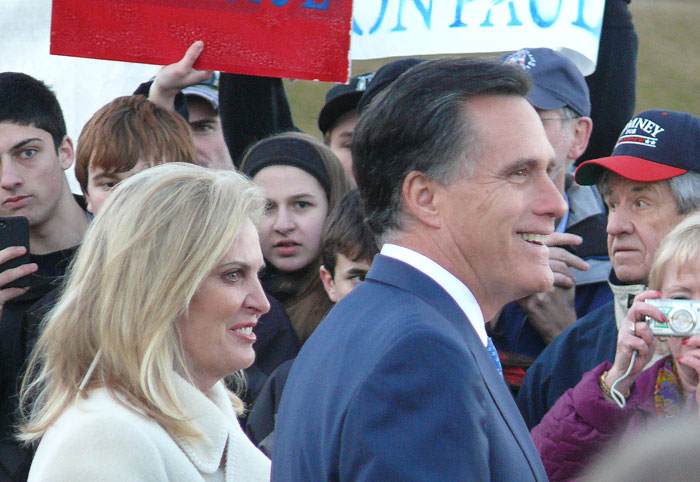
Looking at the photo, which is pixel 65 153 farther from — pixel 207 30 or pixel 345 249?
pixel 345 249

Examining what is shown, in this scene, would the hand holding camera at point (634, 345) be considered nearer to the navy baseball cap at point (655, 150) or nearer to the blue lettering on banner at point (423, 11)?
the navy baseball cap at point (655, 150)

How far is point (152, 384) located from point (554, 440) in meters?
1.14

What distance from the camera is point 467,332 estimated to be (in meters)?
1.62

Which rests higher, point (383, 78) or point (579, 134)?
point (383, 78)

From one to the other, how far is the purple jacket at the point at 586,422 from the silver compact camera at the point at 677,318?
0.20 metres

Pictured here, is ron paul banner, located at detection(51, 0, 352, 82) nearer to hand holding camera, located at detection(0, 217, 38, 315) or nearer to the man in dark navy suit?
hand holding camera, located at detection(0, 217, 38, 315)

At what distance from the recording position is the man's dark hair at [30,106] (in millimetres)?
3807

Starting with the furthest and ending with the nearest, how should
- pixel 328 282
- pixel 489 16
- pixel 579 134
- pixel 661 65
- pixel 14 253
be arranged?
1. pixel 661 65
2. pixel 489 16
3. pixel 579 134
4. pixel 328 282
5. pixel 14 253

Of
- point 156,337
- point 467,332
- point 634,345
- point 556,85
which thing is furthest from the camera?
point 556,85

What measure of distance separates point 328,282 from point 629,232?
3.47 feet

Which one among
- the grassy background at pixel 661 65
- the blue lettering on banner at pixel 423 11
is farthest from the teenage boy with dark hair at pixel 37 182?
the grassy background at pixel 661 65

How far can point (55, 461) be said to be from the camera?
197cm

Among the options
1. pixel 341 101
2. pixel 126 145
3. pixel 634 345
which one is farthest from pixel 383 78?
pixel 634 345

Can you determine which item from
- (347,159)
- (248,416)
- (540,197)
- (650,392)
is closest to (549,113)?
(347,159)
